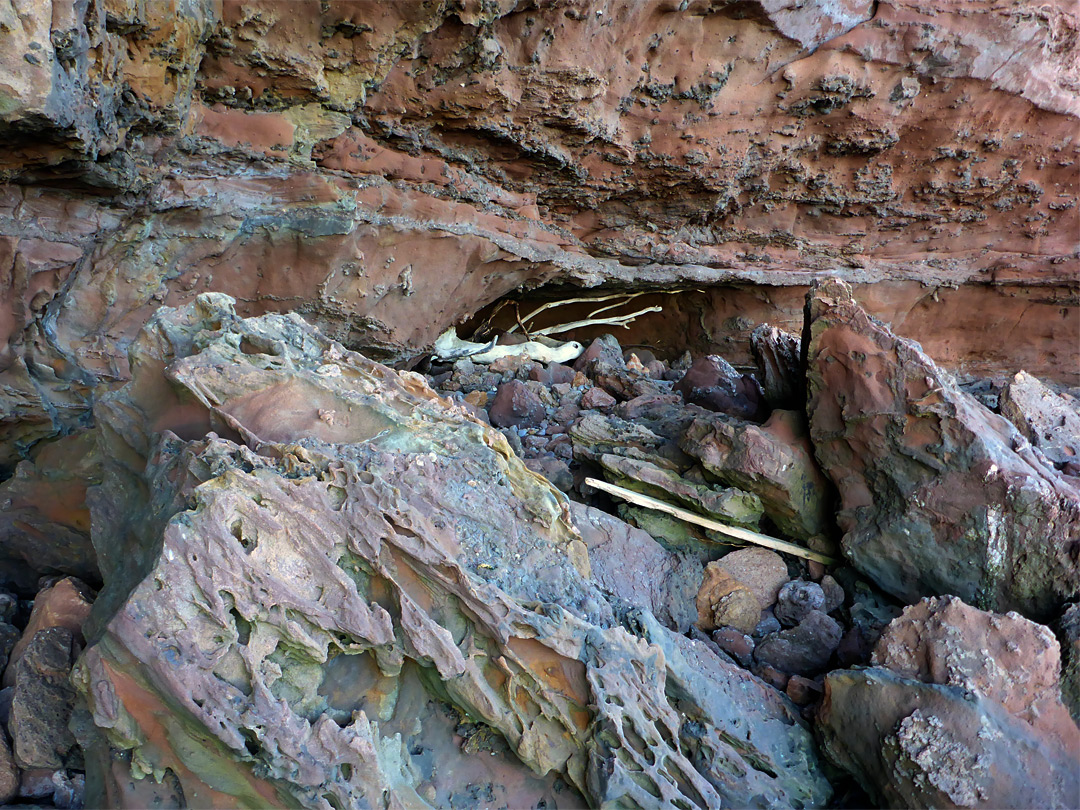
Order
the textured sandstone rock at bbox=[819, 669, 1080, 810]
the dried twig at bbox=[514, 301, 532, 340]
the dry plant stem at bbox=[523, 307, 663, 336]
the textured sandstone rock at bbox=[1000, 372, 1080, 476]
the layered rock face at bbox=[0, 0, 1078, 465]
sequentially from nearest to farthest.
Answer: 1. the textured sandstone rock at bbox=[819, 669, 1080, 810]
2. the textured sandstone rock at bbox=[1000, 372, 1080, 476]
3. the layered rock face at bbox=[0, 0, 1078, 465]
4. the dried twig at bbox=[514, 301, 532, 340]
5. the dry plant stem at bbox=[523, 307, 663, 336]

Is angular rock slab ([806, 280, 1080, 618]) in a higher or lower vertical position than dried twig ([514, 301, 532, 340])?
higher

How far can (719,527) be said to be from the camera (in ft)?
9.32

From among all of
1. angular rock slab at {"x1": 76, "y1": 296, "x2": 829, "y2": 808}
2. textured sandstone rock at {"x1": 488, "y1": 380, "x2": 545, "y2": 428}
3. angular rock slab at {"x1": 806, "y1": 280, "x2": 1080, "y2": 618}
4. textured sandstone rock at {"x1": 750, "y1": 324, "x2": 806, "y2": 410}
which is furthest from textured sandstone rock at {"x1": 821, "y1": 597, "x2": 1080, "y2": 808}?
textured sandstone rock at {"x1": 488, "y1": 380, "x2": 545, "y2": 428}

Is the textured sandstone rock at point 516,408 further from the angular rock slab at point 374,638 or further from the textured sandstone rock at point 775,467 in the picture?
the angular rock slab at point 374,638

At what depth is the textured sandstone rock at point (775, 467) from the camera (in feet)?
9.07

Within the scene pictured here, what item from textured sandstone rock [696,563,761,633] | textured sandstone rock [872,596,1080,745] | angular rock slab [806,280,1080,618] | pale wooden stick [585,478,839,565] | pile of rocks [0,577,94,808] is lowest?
pile of rocks [0,577,94,808]

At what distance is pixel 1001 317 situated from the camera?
6883 millimetres

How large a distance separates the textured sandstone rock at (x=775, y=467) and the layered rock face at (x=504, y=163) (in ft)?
8.83

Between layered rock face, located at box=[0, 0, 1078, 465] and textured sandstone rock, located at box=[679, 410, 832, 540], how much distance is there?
2.69 m

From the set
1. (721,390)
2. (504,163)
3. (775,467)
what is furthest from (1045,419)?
(504,163)

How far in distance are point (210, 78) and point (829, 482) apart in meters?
3.86

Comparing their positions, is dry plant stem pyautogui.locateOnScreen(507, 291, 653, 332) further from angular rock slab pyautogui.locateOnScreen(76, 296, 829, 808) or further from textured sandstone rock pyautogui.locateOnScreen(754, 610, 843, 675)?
textured sandstone rock pyautogui.locateOnScreen(754, 610, 843, 675)

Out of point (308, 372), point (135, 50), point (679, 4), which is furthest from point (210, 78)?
point (679, 4)

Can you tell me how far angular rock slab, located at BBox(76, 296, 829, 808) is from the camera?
5.17 ft
